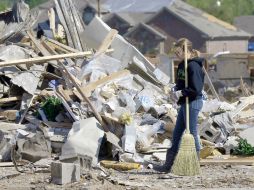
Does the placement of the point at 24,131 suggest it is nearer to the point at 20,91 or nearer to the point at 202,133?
the point at 20,91

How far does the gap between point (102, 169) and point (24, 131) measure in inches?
82.2

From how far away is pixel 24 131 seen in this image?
42.9 ft

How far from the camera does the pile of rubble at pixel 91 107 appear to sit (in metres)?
12.3

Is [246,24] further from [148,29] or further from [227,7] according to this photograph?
[148,29]

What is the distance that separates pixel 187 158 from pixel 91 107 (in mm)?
2407

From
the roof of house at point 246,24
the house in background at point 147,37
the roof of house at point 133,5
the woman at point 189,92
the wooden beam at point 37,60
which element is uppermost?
the roof of house at point 133,5

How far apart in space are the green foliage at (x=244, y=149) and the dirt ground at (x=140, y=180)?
797mm

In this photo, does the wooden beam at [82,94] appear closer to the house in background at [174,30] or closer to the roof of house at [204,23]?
the house in background at [174,30]

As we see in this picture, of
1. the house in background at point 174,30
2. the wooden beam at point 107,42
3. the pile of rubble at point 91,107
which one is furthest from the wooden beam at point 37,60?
the house in background at point 174,30

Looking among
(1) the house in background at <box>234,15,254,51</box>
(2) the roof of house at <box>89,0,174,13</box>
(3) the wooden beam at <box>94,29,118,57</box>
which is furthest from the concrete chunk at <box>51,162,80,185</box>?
(1) the house in background at <box>234,15,254,51</box>

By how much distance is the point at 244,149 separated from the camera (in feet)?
40.7

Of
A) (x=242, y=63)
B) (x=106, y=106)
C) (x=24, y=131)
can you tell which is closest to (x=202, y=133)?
(x=106, y=106)

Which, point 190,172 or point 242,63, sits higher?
point 242,63

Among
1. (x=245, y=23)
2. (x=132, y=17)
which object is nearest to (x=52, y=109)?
(x=132, y=17)
